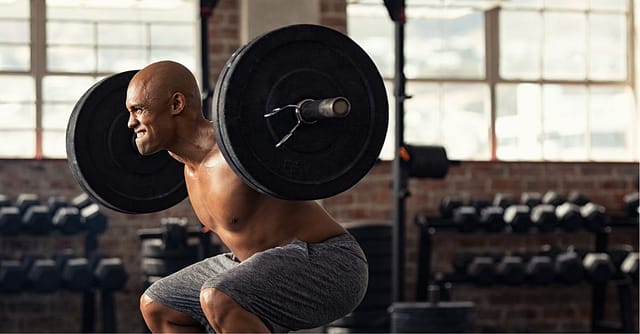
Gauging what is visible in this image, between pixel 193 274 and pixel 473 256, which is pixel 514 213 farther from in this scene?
pixel 193 274

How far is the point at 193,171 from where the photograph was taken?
2.60 m

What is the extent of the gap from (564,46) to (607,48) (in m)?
0.31

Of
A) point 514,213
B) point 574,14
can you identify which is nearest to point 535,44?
point 574,14

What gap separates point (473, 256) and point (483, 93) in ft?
3.67

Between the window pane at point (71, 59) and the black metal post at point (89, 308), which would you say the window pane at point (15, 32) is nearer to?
the window pane at point (71, 59)

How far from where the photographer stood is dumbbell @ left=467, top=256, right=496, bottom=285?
6062mm

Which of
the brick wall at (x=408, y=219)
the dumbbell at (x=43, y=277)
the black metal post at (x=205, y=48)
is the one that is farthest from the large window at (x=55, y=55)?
the black metal post at (x=205, y=48)

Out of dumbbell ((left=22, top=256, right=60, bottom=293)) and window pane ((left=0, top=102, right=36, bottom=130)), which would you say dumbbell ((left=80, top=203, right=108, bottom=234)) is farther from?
window pane ((left=0, top=102, right=36, bottom=130))

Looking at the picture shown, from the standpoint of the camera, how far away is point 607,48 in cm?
700

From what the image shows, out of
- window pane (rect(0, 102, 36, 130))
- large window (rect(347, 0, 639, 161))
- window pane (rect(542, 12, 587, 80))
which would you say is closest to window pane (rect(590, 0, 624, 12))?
large window (rect(347, 0, 639, 161))

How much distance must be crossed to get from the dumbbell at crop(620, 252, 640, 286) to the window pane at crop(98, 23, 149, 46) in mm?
3075

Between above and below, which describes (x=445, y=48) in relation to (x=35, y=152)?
above

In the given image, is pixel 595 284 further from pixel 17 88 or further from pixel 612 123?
pixel 17 88

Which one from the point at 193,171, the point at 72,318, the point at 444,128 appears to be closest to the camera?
the point at 193,171
